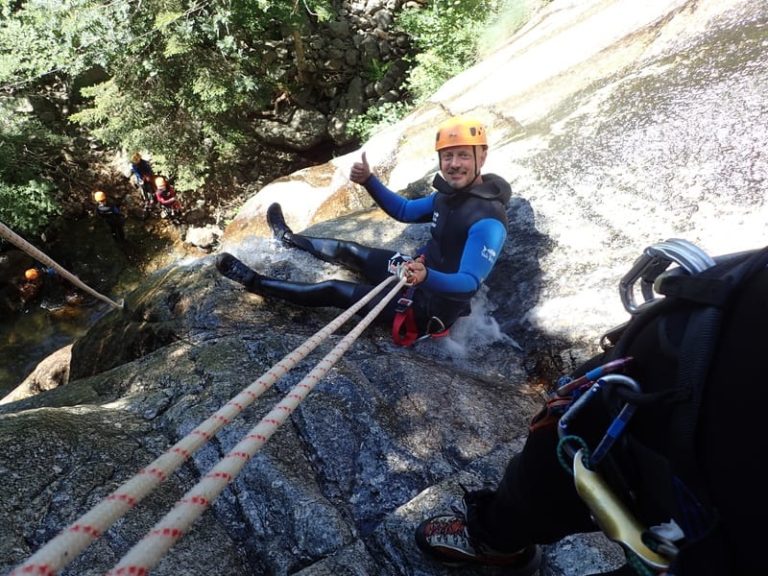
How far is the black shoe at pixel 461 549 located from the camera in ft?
6.51

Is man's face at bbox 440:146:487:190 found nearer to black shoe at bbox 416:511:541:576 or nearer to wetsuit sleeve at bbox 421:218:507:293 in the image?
wetsuit sleeve at bbox 421:218:507:293

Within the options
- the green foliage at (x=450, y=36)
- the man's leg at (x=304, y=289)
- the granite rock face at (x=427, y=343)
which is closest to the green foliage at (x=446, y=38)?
the green foliage at (x=450, y=36)

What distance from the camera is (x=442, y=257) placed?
4.02 m

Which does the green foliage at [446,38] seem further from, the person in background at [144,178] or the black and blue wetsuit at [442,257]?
the black and blue wetsuit at [442,257]

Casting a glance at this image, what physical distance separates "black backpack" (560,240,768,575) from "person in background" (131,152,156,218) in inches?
507

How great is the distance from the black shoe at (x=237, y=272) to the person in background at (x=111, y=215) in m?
10.1

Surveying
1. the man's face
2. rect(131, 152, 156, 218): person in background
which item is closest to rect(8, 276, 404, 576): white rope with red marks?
the man's face

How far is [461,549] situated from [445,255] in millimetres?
2435

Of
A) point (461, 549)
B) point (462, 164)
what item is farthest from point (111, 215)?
point (461, 549)

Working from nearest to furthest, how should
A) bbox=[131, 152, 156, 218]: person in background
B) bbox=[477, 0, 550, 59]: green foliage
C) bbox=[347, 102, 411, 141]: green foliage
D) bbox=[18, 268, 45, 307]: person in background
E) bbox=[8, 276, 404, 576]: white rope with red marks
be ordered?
bbox=[8, 276, 404, 576]: white rope with red marks < bbox=[477, 0, 550, 59]: green foliage < bbox=[18, 268, 45, 307]: person in background < bbox=[347, 102, 411, 141]: green foliage < bbox=[131, 152, 156, 218]: person in background

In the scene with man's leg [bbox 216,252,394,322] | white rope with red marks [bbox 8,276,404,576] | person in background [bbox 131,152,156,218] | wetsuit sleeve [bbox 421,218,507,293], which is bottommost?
wetsuit sleeve [bbox 421,218,507,293]

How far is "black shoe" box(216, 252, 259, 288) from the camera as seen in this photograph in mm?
4082

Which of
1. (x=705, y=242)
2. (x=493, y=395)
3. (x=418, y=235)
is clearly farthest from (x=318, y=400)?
(x=705, y=242)

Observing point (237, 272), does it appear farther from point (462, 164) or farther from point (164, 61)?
point (164, 61)
